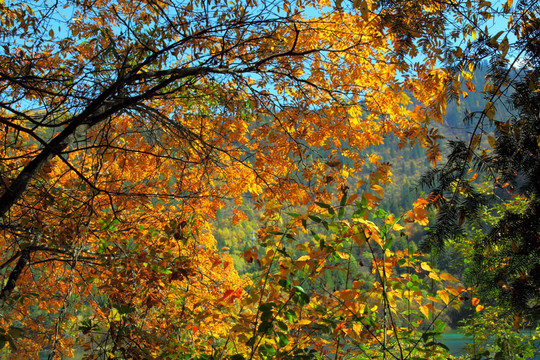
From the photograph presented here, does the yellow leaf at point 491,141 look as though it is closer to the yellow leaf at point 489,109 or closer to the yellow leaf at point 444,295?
the yellow leaf at point 489,109

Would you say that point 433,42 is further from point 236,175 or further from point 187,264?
point 236,175

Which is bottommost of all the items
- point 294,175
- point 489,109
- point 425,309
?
point 425,309

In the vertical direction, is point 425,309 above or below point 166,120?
below

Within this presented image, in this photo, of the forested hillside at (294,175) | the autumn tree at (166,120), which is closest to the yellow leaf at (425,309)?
the forested hillside at (294,175)

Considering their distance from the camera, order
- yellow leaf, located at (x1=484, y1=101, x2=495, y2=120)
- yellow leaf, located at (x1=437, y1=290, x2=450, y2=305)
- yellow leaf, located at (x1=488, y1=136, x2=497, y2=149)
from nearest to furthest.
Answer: yellow leaf, located at (x1=484, y1=101, x2=495, y2=120) → yellow leaf, located at (x1=488, y1=136, x2=497, y2=149) → yellow leaf, located at (x1=437, y1=290, x2=450, y2=305)

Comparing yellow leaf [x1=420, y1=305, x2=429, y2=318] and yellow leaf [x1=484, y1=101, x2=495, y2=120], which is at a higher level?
yellow leaf [x1=484, y1=101, x2=495, y2=120]

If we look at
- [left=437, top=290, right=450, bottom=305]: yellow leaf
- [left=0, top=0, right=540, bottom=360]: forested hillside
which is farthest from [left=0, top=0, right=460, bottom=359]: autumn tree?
[left=437, top=290, right=450, bottom=305]: yellow leaf

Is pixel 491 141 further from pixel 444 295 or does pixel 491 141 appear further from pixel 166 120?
pixel 166 120

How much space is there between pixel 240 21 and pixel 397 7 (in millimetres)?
962

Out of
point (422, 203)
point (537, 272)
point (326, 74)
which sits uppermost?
point (326, 74)

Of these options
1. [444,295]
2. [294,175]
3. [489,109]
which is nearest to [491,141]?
[489,109]

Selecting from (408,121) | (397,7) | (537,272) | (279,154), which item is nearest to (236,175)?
(279,154)

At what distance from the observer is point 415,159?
14775 cm

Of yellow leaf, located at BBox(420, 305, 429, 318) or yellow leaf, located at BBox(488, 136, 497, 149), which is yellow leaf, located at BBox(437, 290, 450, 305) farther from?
yellow leaf, located at BBox(488, 136, 497, 149)
